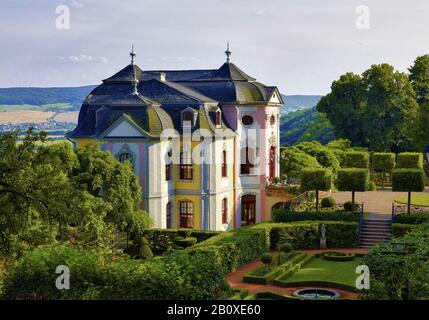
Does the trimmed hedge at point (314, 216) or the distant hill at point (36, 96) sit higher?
the distant hill at point (36, 96)

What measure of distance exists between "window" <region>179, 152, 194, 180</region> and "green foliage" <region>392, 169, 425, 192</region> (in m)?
14.3

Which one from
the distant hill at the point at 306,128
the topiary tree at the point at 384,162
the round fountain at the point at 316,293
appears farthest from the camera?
the distant hill at the point at 306,128

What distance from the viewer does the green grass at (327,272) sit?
28984 millimetres

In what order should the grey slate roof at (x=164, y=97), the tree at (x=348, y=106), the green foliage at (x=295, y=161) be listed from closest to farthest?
the grey slate roof at (x=164, y=97)
the green foliage at (x=295, y=161)
the tree at (x=348, y=106)

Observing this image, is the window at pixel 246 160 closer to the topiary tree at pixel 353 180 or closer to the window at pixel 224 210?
the window at pixel 224 210

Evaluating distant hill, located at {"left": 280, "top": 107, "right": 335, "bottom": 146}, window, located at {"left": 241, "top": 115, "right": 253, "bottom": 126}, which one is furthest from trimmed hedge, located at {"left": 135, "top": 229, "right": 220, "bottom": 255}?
distant hill, located at {"left": 280, "top": 107, "right": 335, "bottom": 146}

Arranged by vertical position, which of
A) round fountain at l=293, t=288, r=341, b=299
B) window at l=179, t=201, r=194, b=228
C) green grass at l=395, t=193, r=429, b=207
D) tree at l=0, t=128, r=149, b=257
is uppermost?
tree at l=0, t=128, r=149, b=257

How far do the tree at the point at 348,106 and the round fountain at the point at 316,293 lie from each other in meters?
46.2

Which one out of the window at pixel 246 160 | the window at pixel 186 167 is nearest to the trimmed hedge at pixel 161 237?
the window at pixel 186 167

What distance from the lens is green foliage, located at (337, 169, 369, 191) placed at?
3903 centimetres

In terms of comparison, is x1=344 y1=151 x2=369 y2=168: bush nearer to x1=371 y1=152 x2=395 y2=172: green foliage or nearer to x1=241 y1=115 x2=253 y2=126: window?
x1=371 y1=152 x2=395 y2=172: green foliage

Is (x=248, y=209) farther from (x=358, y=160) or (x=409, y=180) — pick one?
(x=409, y=180)
